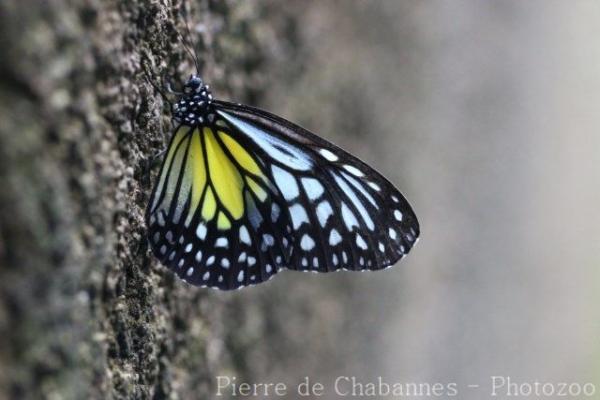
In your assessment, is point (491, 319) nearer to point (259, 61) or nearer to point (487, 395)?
point (487, 395)

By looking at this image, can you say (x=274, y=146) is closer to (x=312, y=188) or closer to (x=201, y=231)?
(x=312, y=188)

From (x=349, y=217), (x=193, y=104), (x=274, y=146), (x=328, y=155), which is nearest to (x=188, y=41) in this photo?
(x=193, y=104)

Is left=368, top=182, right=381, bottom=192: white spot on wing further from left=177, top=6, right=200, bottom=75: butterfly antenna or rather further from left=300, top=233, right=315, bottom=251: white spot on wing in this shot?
left=177, top=6, right=200, bottom=75: butterfly antenna

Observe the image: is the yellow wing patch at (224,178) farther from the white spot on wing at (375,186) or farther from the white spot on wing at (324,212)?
the white spot on wing at (375,186)

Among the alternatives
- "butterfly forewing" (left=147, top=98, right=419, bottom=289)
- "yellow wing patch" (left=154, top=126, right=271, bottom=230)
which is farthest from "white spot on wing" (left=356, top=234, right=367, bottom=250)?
"yellow wing patch" (left=154, top=126, right=271, bottom=230)

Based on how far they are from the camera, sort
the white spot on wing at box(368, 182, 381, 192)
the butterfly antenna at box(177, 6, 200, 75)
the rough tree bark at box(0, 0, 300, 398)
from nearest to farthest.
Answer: the rough tree bark at box(0, 0, 300, 398) → the white spot on wing at box(368, 182, 381, 192) → the butterfly antenna at box(177, 6, 200, 75)

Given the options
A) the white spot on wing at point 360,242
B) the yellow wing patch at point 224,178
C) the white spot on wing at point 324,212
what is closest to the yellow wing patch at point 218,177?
the yellow wing patch at point 224,178
